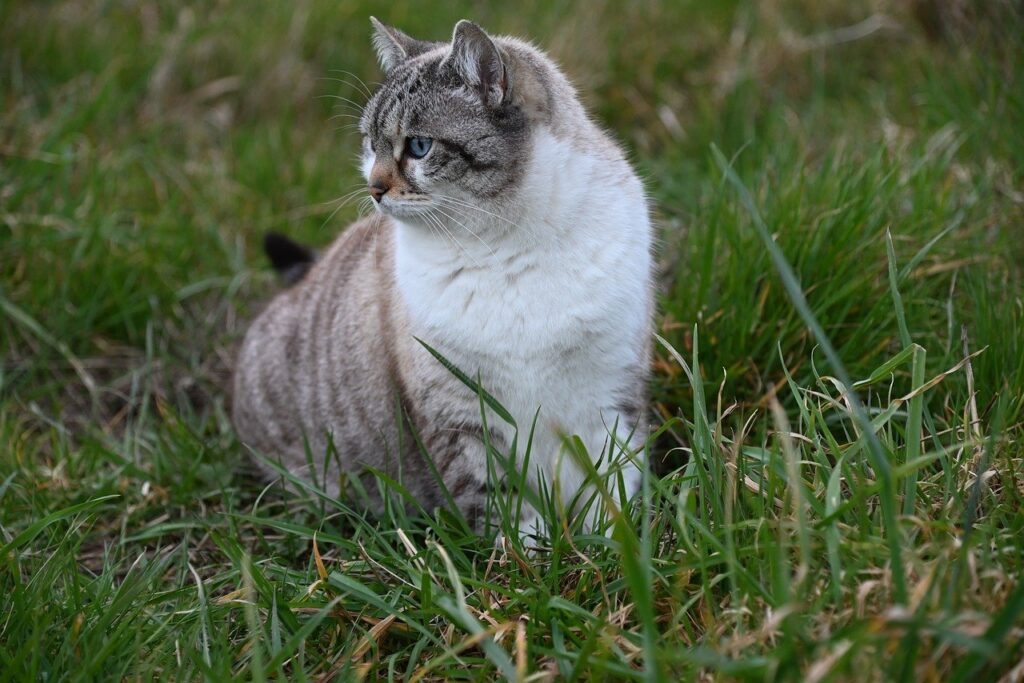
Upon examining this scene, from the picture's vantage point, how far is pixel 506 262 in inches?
113

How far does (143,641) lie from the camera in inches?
96.0

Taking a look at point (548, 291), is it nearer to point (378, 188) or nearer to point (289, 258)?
point (378, 188)

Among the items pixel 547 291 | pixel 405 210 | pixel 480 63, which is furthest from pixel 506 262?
pixel 480 63

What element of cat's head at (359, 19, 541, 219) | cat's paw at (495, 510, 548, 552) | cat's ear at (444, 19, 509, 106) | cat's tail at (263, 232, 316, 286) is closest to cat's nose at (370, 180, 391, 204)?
cat's head at (359, 19, 541, 219)

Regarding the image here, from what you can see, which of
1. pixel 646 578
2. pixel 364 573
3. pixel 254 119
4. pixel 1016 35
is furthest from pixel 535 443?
pixel 254 119

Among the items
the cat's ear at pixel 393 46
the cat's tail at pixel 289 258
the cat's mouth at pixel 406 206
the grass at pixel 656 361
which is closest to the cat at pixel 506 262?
the cat's mouth at pixel 406 206

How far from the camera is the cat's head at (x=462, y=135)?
2846 mm

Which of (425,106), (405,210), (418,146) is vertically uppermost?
(425,106)

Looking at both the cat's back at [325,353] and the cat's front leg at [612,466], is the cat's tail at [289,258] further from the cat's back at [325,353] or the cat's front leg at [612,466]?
the cat's front leg at [612,466]

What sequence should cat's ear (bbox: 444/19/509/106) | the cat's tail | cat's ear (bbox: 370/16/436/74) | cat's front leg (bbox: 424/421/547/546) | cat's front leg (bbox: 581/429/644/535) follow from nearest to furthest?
cat's front leg (bbox: 581/429/644/535)
cat's ear (bbox: 444/19/509/106)
cat's front leg (bbox: 424/421/547/546)
cat's ear (bbox: 370/16/436/74)
the cat's tail

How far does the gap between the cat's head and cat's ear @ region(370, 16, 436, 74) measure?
40cm

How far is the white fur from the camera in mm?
2816

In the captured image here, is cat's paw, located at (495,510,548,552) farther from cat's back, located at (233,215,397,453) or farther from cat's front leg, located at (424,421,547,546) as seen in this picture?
cat's back, located at (233,215,397,453)

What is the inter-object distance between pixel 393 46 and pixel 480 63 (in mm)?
598
